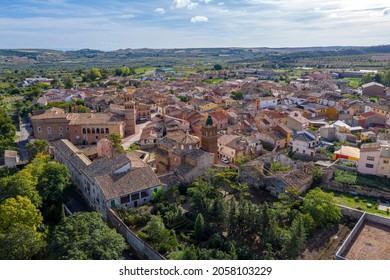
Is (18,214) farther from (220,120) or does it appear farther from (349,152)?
(220,120)

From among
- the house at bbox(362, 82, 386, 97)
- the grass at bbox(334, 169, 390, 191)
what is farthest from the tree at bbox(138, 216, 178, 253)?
the house at bbox(362, 82, 386, 97)

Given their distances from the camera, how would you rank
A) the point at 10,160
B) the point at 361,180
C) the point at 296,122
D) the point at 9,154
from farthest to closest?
the point at 296,122, the point at 9,154, the point at 10,160, the point at 361,180

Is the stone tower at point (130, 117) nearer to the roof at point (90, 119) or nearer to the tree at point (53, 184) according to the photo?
the roof at point (90, 119)

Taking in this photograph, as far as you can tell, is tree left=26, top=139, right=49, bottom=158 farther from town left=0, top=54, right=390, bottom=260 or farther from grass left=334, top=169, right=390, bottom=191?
grass left=334, top=169, right=390, bottom=191

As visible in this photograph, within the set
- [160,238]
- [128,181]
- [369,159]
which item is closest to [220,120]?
[369,159]

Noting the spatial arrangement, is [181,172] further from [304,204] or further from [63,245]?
[63,245]

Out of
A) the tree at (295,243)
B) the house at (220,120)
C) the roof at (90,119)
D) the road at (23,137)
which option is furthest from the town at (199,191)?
the house at (220,120)
